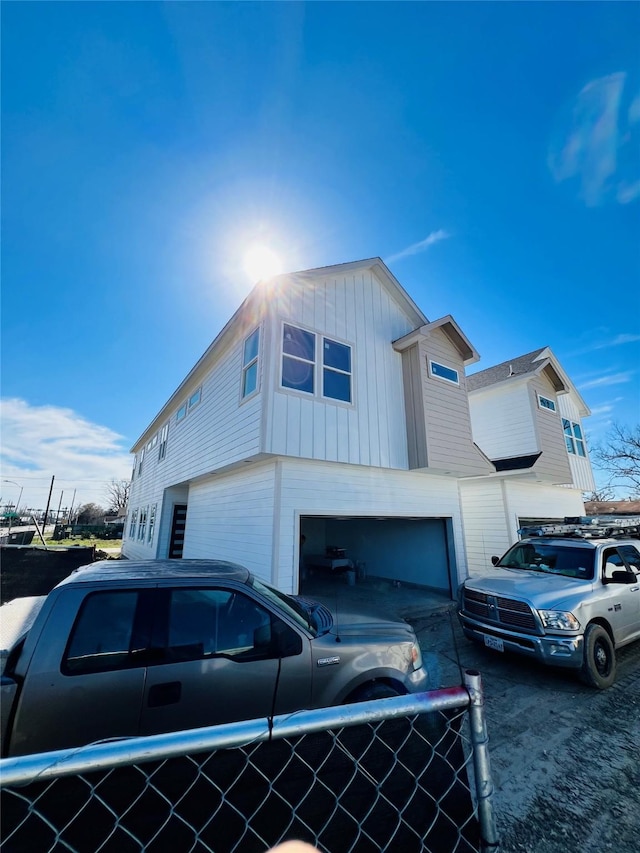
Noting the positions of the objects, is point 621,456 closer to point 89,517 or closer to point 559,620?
point 559,620

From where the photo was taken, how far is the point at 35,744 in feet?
6.29

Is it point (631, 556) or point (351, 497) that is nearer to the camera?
point (631, 556)

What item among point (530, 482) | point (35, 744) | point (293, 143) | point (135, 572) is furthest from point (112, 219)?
point (530, 482)

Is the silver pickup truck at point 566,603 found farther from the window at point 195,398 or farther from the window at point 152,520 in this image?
the window at point 152,520

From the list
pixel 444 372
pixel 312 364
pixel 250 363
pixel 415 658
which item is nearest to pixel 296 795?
pixel 415 658

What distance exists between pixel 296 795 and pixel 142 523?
18.5m

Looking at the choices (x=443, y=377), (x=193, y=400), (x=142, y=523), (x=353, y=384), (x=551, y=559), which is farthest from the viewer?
(x=142, y=523)

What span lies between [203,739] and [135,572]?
2.35 m

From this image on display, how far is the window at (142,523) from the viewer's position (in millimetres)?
16444

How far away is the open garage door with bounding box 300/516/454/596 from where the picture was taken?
9.90 metres

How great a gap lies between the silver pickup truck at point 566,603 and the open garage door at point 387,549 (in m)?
3.43

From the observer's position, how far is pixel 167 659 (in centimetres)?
234

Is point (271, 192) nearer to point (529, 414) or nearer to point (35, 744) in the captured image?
point (35, 744)

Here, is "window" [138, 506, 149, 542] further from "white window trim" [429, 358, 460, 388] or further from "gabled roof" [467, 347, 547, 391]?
"gabled roof" [467, 347, 547, 391]
